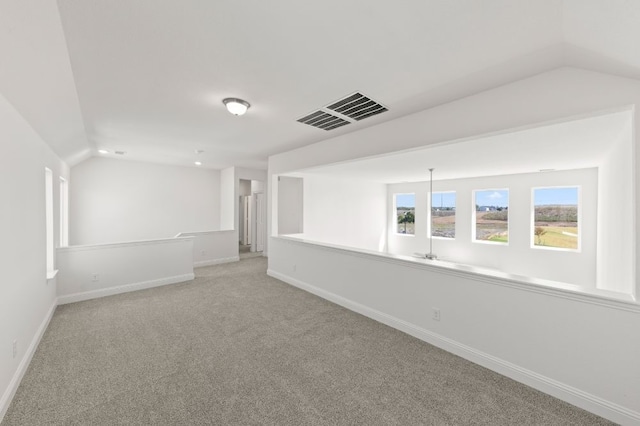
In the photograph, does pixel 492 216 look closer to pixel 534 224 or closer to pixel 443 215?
pixel 534 224

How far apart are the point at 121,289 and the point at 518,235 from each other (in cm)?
815

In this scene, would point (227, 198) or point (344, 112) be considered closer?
point (344, 112)

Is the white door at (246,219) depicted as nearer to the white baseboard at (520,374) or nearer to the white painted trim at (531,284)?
the white baseboard at (520,374)

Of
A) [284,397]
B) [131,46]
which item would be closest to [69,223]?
[131,46]

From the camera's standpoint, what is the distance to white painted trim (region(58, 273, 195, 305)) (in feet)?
12.6

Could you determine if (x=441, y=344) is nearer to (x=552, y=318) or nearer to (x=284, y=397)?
(x=552, y=318)

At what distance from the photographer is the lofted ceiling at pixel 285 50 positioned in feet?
4.42

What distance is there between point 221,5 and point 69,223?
660 centimetres

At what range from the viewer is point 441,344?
2.63 m

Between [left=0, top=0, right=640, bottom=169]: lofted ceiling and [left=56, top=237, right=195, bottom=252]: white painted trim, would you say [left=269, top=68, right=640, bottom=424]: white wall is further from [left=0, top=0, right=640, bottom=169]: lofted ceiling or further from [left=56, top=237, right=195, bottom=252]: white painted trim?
[left=56, top=237, right=195, bottom=252]: white painted trim

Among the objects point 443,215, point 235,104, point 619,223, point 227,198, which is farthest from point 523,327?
point 227,198

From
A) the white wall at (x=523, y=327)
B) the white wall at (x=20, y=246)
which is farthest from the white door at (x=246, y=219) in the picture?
the white wall at (x=523, y=327)

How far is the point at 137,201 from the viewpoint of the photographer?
20.6 ft

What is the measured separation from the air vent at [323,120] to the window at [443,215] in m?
4.86
